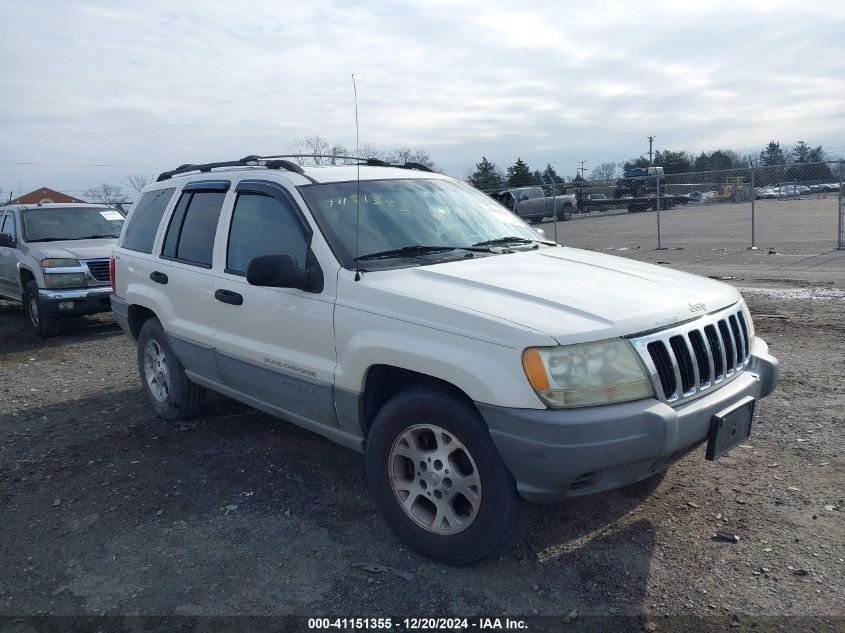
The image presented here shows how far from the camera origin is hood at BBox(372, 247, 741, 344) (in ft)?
10.0

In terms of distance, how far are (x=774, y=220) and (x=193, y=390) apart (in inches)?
794

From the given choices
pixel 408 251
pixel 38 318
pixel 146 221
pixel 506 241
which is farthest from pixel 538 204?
pixel 408 251

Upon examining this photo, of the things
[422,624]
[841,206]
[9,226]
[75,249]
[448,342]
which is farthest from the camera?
[841,206]

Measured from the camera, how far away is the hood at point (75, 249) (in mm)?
9844

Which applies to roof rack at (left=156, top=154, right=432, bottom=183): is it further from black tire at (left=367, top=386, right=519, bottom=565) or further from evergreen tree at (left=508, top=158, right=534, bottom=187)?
evergreen tree at (left=508, top=158, right=534, bottom=187)

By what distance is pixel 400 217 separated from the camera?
4277mm

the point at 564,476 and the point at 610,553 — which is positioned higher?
the point at 564,476

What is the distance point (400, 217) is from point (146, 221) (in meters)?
2.75

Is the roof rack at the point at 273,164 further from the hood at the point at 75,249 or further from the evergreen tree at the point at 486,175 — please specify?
the evergreen tree at the point at 486,175

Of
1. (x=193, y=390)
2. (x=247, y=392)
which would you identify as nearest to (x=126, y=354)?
(x=193, y=390)

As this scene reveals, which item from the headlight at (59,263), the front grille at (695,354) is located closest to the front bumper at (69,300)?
the headlight at (59,263)

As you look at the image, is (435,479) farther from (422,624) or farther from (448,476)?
(422,624)

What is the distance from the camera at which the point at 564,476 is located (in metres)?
2.91

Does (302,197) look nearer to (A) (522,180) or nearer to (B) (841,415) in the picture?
(B) (841,415)
